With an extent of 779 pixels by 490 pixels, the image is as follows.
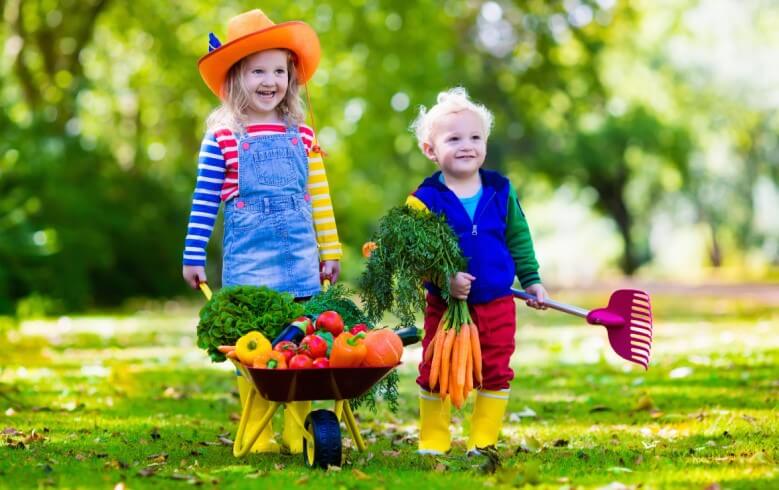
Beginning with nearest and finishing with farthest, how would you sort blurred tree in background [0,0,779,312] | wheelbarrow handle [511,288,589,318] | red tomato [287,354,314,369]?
red tomato [287,354,314,369], wheelbarrow handle [511,288,589,318], blurred tree in background [0,0,779,312]

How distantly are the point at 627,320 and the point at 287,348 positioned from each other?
163 centimetres

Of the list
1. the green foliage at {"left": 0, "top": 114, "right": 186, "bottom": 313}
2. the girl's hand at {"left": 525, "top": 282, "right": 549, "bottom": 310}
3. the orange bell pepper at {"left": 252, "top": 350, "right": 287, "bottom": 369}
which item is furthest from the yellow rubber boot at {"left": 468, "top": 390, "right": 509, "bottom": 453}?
the green foliage at {"left": 0, "top": 114, "right": 186, "bottom": 313}

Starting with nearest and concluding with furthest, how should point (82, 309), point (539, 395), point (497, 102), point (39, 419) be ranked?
Answer: 1. point (39, 419)
2. point (539, 395)
3. point (82, 309)
4. point (497, 102)

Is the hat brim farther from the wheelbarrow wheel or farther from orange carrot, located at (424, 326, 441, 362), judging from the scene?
the wheelbarrow wheel

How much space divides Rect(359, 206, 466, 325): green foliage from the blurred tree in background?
749cm

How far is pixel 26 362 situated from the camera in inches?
376

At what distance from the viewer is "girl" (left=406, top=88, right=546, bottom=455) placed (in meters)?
5.22

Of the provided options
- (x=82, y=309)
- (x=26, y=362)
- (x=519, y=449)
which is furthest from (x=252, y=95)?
(x=82, y=309)

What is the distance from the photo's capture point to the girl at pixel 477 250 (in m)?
5.22

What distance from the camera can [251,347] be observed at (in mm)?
4715

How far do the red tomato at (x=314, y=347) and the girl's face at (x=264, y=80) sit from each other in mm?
1296

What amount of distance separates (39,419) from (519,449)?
108 inches

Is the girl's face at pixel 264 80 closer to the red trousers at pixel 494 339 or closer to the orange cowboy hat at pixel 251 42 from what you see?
the orange cowboy hat at pixel 251 42

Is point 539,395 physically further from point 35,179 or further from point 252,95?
point 35,179
